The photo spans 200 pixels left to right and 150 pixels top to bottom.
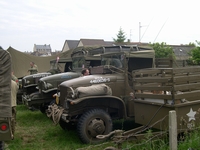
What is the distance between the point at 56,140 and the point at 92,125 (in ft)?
3.50

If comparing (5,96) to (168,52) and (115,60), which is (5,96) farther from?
(168,52)

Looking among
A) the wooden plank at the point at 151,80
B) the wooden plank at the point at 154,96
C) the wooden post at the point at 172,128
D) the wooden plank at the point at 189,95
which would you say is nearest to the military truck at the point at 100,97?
the wooden plank at the point at 154,96

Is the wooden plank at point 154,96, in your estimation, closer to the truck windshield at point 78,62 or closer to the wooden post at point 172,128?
the wooden post at point 172,128

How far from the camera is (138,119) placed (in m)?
5.48

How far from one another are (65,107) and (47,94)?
7.94ft

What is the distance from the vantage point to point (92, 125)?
5.45m

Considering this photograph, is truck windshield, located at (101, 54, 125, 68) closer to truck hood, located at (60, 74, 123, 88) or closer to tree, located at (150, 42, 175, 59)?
truck hood, located at (60, 74, 123, 88)

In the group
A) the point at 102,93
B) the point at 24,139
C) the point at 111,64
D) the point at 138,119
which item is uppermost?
the point at 111,64

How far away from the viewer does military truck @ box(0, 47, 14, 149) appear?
371 cm

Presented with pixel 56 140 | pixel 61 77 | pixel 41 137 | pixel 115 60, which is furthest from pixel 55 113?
pixel 61 77

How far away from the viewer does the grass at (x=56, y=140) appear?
13.9 feet

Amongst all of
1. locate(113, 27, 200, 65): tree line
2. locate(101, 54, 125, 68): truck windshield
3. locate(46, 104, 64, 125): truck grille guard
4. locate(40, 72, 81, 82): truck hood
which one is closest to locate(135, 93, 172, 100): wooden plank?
locate(101, 54, 125, 68): truck windshield

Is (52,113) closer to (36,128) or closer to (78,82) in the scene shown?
(78,82)

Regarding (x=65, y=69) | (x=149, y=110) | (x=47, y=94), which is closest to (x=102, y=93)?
(x=149, y=110)
